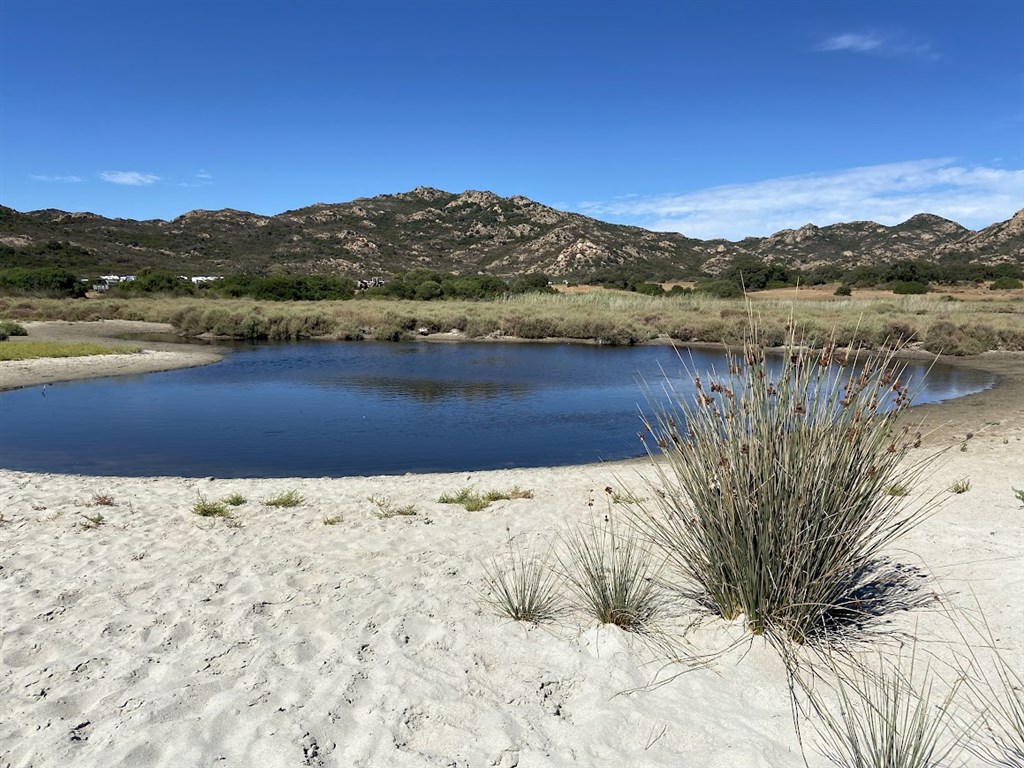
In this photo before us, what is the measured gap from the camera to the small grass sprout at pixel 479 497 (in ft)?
23.2

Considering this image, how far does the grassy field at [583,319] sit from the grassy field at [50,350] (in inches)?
417

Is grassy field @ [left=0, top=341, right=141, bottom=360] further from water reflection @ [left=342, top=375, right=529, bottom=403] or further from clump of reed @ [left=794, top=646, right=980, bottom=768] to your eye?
clump of reed @ [left=794, top=646, right=980, bottom=768]

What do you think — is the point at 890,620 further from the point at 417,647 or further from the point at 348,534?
the point at 348,534

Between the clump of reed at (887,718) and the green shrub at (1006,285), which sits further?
the green shrub at (1006,285)

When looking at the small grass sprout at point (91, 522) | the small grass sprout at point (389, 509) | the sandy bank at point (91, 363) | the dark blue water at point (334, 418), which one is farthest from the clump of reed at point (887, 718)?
the sandy bank at point (91, 363)

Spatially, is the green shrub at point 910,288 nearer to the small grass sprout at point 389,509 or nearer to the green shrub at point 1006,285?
the green shrub at point 1006,285

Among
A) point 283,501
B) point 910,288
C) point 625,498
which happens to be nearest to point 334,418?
point 283,501

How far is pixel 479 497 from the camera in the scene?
24.3 ft

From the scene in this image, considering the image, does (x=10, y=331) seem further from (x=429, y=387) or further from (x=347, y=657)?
(x=347, y=657)

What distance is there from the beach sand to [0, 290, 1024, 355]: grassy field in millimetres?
24204

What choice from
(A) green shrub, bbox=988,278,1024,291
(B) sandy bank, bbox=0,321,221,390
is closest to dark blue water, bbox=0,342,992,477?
(B) sandy bank, bbox=0,321,221,390

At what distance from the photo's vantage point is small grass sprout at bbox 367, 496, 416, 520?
6.70m

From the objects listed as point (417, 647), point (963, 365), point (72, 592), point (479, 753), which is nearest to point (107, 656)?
point (72, 592)

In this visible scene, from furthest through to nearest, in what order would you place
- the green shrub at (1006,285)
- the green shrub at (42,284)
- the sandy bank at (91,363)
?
the green shrub at (1006,285) < the green shrub at (42,284) < the sandy bank at (91,363)
